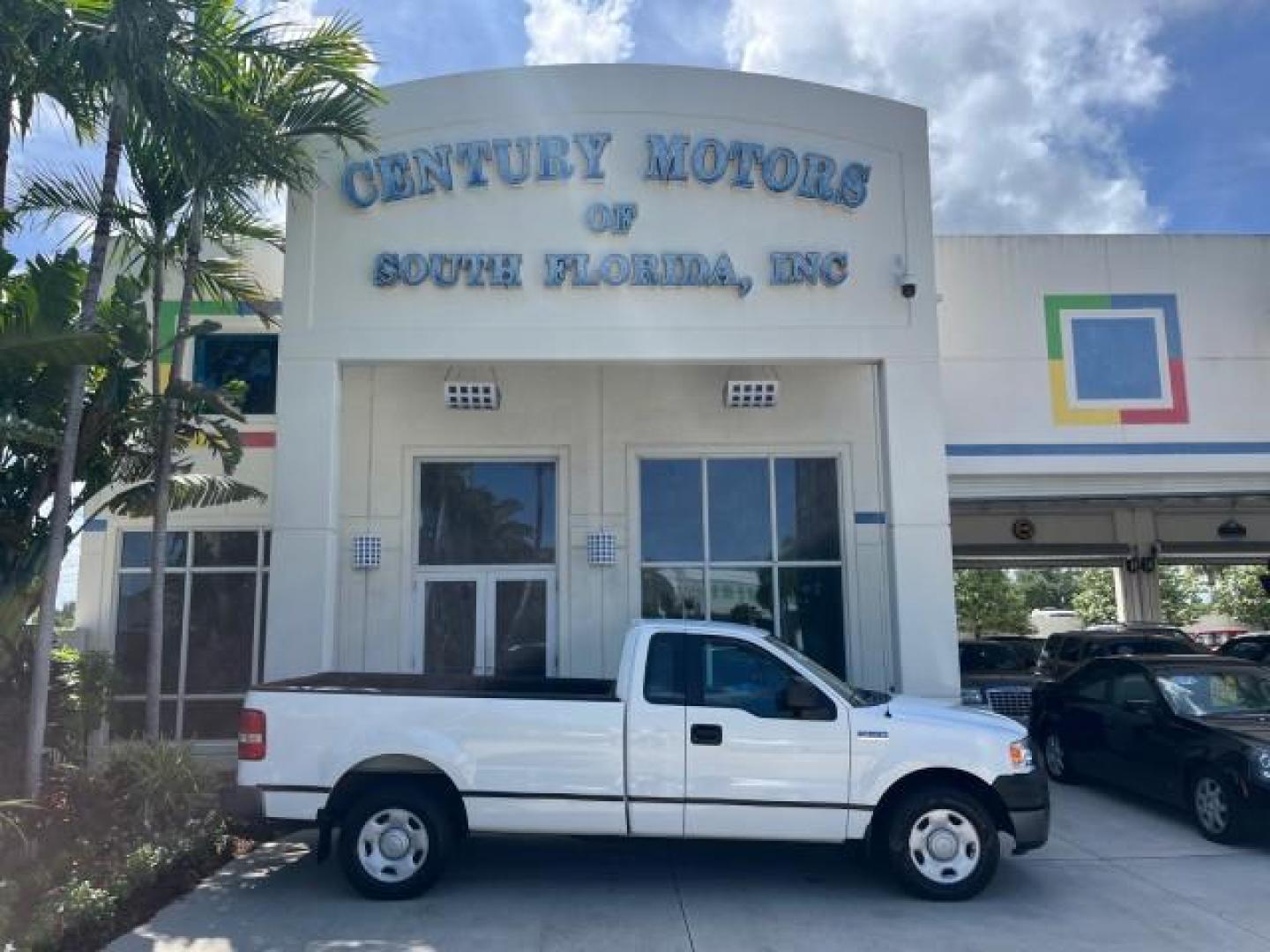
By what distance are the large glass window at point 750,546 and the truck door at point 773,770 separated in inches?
213

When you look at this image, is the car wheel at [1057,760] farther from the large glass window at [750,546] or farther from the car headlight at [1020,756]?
the car headlight at [1020,756]

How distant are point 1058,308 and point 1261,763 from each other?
7.09 m

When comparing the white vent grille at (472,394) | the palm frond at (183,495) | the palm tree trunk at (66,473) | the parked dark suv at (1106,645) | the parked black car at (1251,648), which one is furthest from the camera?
the parked black car at (1251,648)

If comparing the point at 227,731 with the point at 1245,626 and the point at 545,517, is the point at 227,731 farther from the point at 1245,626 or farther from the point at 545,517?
the point at 1245,626

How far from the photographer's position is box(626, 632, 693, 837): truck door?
7070 millimetres

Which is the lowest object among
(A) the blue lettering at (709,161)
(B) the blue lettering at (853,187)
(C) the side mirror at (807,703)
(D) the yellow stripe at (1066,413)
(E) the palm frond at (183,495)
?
(C) the side mirror at (807,703)

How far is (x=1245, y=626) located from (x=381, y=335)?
4700cm

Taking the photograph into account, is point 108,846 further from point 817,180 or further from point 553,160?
point 817,180

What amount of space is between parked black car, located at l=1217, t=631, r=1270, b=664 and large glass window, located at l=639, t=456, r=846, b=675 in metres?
7.41

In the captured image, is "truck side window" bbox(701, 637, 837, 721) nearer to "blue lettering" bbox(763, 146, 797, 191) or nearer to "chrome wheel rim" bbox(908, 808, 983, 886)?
"chrome wheel rim" bbox(908, 808, 983, 886)

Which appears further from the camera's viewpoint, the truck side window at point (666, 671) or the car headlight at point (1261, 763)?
the car headlight at point (1261, 763)

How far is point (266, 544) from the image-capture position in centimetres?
1308

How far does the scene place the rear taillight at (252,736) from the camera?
7.18 m

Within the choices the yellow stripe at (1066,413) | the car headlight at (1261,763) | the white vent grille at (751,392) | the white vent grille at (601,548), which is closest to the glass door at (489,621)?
the white vent grille at (601,548)
